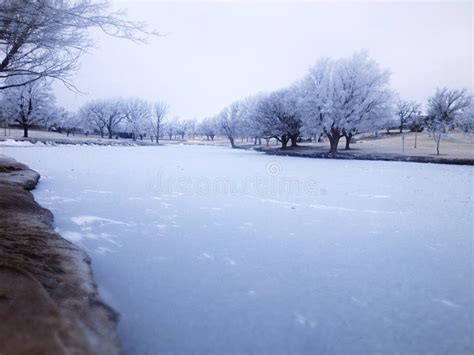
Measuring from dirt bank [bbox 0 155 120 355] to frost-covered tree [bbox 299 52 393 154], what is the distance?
87.4ft

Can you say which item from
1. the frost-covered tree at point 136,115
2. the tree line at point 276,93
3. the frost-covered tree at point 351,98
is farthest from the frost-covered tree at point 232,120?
the frost-covered tree at point 351,98

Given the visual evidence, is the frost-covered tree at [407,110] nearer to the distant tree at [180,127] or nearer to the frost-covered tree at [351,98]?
the frost-covered tree at [351,98]

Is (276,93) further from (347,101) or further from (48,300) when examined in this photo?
(48,300)

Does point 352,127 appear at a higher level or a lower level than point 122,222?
higher

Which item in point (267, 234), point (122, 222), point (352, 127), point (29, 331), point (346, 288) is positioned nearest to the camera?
point (29, 331)

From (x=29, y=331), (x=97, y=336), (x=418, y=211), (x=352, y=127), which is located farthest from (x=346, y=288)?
(x=352, y=127)

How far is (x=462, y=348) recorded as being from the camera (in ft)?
7.78

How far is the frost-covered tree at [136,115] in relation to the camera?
77.8 metres

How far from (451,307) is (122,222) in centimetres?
521

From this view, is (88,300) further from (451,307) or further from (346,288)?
(451,307)

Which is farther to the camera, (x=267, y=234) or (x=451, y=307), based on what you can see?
(x=267, y=234)

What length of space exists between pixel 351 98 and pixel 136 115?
65.2 metres

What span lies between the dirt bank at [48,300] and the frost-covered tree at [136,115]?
260 feet

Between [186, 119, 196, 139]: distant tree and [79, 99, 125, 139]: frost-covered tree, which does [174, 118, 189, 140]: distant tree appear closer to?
[186, 119, 196, 139]: distant tree
